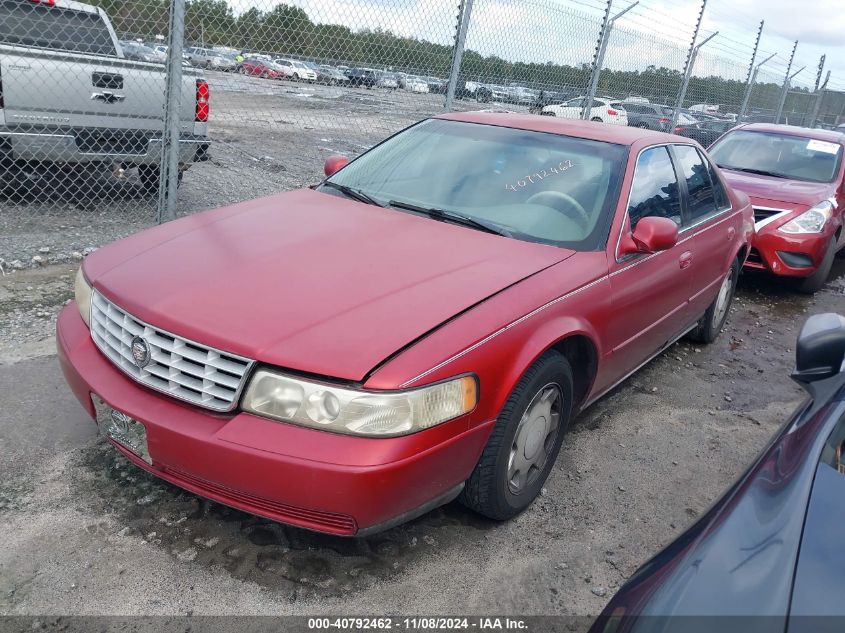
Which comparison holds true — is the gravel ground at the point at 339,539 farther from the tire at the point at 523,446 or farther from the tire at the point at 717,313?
the tire at the point at 717,313

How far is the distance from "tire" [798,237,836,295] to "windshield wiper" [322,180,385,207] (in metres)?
5.28

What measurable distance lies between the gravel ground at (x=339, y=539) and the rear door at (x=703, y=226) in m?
0.66

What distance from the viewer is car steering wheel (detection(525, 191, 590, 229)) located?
3.27 metres

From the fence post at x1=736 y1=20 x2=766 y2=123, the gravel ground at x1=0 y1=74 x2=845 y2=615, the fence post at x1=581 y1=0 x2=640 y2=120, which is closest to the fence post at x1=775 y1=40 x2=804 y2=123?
the fence post at x1=736 y1=20 x2=766 y2=123

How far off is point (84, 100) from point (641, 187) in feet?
14.9

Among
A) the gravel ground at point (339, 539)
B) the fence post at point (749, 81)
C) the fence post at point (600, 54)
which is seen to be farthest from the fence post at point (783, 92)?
the gravel ground at point (339, 539)

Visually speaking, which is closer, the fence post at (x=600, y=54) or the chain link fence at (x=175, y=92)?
the chain link fence at (x=175, y=92)

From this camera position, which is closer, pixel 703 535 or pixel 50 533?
pixel 703 535

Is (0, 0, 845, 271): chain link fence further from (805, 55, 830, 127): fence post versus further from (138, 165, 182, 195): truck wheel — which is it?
(805, 55, 830, 127): fence post

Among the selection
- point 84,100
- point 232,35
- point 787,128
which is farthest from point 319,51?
point 787,128

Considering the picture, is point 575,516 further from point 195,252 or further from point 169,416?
point 195,252

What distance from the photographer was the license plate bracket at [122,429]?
2.34 metres

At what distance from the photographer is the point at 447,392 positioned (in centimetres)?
224

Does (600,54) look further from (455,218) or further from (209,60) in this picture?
(455,218)
